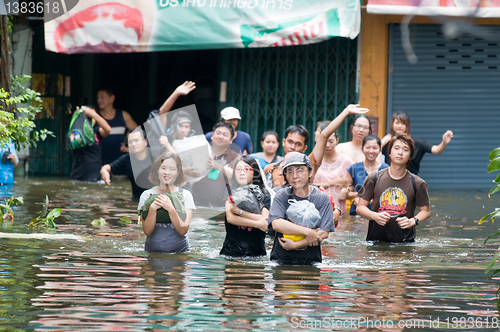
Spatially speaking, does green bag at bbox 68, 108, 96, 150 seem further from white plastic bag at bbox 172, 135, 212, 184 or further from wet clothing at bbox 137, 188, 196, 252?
wet clothing at bbox 137, 188, 196, 252

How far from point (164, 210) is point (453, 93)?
846cm

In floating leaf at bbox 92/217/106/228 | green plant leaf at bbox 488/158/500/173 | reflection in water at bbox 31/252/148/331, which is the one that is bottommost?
reflection in water at bbox 31/252/148/331

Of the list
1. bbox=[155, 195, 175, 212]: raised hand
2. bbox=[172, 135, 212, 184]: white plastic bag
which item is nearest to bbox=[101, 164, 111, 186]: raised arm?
bbox=[172, 135, 212, 184]: white plastic bag

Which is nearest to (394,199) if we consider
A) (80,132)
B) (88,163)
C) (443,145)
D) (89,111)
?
(443,145)

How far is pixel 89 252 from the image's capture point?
6879 mm

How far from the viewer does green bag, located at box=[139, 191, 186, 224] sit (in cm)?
654

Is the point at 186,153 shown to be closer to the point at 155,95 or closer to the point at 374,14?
the point at 374,14

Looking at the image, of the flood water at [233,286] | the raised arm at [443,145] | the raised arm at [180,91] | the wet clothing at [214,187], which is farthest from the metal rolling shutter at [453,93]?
the flood water at [233,286]

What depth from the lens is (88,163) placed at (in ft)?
44.6

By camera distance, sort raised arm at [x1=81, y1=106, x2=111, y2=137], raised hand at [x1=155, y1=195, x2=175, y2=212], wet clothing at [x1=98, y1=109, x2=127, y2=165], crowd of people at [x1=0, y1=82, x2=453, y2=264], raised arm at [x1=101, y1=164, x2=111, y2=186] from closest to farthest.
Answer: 1. crowd of people at [x1=0, y1=82, x2=453, y2=264]
2. raised hand at [x1=155, y1=195, x2=175, y2=212]
3. raised arm at [x1=101, y1=164, x2=111, y2=186]
4. raised arm at [x1=81, y1=106, x2=111, y2=137]
5. wet clothing at [x1=98, y1=109, x2=127, y2=165]

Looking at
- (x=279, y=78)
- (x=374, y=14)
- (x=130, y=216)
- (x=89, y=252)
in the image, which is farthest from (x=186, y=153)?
(x=374, y=14)

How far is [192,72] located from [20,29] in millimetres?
4710

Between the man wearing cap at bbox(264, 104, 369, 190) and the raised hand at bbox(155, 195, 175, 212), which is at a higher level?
the man wearing cap at bbox(264, 104, 369, 190)

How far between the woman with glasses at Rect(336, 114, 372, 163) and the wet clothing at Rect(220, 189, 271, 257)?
3800 mm
